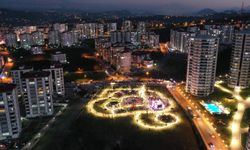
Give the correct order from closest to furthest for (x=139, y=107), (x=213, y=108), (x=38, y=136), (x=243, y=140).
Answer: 1. (x=243, y=140)
2. (x=38, y=136)
3. (x=213, y=108)
4. (x=139, y=107)

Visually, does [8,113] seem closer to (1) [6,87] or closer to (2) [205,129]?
(1) [6,87]

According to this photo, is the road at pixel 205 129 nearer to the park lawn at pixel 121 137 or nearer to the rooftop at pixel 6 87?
the park lawn at pixel 121 137

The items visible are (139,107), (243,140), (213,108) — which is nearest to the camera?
(243,140)

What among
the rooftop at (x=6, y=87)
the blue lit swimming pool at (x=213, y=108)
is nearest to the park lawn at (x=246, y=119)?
the blue lit swimming pool at (x=213, y=108)

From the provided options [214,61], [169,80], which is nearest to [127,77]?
[169,80]

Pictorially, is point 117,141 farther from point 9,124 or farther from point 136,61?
point 136,61

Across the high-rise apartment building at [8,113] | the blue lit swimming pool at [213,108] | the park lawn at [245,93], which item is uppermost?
the high-rise apartment building at [8,113]

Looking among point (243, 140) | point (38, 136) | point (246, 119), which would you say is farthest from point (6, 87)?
point (246, 119)
